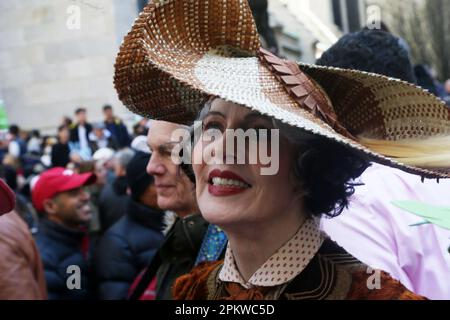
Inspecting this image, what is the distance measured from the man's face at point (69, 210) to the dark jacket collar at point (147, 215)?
52 cm

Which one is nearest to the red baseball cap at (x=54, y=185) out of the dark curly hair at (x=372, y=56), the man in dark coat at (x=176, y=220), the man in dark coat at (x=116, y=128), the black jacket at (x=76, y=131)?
the man in dark coat at (x=176, y=220)

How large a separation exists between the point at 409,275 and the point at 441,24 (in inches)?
1238

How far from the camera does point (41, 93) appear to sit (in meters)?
11.4

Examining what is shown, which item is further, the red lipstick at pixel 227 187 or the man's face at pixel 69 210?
the man's face at pixel 69 210

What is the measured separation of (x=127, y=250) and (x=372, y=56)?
210cm

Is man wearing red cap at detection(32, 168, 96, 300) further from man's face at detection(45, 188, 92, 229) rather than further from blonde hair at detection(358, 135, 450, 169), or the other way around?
blonde hair at detection(358, 135, 450, 169)

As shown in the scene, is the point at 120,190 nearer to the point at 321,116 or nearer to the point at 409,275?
the point at 409,275

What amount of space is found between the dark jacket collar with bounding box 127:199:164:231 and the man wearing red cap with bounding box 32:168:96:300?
18.1 inches

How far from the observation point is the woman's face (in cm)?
189

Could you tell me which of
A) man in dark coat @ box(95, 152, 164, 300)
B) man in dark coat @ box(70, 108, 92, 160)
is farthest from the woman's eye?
man in dark coat @ box(70, 108, 92, 160)

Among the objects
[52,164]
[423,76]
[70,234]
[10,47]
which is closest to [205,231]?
[70,234]

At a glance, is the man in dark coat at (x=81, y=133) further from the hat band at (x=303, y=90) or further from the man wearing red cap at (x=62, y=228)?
the hat band at (x=303, y=90)

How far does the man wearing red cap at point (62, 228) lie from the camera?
4.51 metres

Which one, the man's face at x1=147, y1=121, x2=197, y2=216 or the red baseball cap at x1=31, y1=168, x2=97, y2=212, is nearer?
the man's face at x1=147, y1=121, x2=197, y2=216
